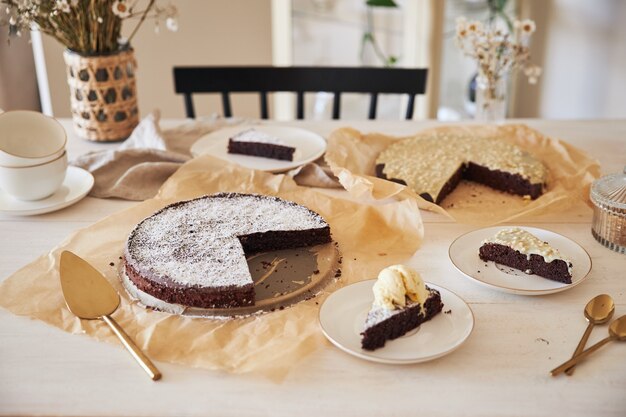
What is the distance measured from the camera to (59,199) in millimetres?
2170

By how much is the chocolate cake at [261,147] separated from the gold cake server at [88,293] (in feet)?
3.13

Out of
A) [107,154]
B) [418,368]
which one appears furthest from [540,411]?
[107,154]

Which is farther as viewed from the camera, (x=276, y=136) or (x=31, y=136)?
(x=276, y=136)

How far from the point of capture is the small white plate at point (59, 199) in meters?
2.09

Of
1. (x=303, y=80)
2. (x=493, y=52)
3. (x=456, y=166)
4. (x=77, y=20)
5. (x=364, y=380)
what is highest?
(x=77, y=20)

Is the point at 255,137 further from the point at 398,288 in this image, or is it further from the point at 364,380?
the point at 364,380

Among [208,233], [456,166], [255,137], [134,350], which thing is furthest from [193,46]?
[134,350]

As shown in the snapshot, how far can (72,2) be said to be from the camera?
2.41m

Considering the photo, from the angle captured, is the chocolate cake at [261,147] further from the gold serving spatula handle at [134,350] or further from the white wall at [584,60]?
the white wall at [584,60]

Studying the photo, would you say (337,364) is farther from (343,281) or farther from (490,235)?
(490,235)

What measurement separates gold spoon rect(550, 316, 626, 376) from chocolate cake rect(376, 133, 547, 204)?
0.76 m

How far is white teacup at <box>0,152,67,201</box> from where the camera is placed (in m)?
2.04

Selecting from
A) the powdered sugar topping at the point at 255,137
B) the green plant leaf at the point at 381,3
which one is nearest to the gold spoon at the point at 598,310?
the powdered sugar topping at the point at 255,137

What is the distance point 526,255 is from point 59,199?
1.44 meters
